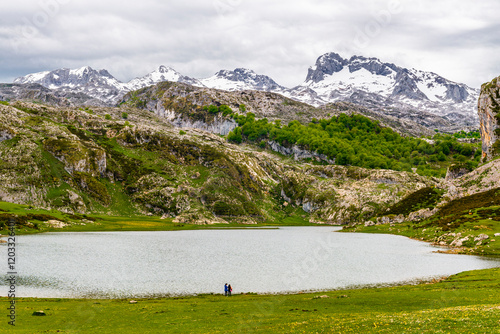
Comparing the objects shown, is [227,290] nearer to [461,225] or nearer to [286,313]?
[286,313]

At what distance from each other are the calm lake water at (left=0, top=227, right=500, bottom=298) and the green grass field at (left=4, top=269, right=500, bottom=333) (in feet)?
27.4

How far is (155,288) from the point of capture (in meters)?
63.4

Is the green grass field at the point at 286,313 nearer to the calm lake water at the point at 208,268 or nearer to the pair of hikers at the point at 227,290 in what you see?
the pair of hikers at the point at 227,290

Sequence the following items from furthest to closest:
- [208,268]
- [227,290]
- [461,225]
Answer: [461,225]
[208,268]
[227,290]

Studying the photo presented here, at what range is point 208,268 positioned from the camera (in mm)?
81438

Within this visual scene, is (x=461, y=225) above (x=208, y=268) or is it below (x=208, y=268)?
above

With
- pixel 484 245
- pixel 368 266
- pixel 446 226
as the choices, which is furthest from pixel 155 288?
pixel 446 226

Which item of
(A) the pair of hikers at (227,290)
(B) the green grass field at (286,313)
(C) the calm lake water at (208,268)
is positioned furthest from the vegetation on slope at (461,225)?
(A) the pair of hikers at (227,290)

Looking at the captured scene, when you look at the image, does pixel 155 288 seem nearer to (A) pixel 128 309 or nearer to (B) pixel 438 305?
(A) pixel 128 309

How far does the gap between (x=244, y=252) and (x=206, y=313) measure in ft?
212

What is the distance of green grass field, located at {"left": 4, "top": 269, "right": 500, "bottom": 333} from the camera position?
30.6 m

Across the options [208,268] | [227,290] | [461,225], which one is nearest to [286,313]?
[227,290]

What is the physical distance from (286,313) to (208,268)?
41.6 m

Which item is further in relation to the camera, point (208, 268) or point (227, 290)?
point (208, 268)
